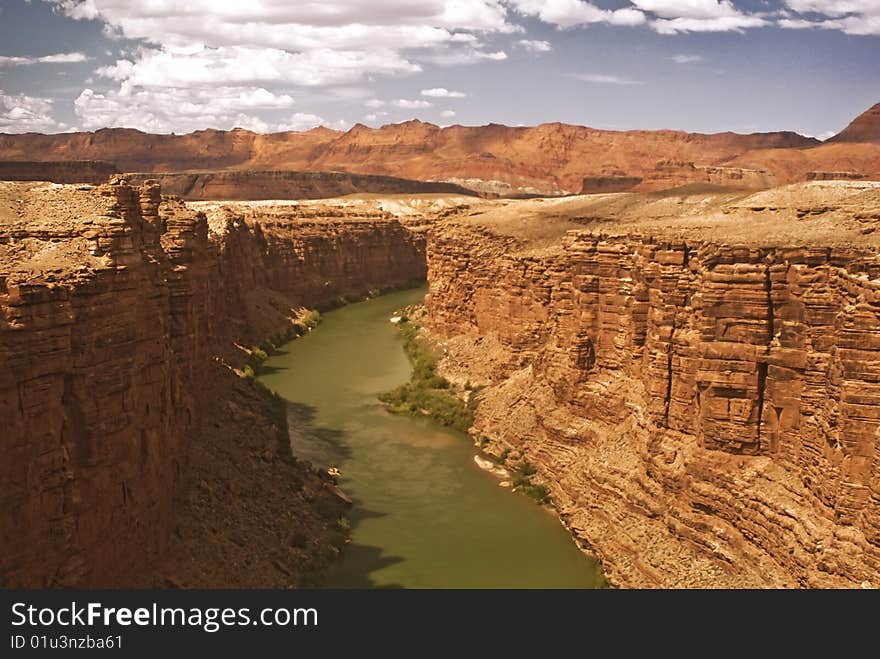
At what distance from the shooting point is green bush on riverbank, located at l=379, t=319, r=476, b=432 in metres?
39.1

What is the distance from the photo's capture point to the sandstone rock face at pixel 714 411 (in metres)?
19.9

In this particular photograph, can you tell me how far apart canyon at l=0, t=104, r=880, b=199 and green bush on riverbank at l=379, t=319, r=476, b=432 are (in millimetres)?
72954

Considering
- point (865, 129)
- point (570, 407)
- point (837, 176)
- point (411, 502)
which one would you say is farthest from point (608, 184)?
point (411, 502)

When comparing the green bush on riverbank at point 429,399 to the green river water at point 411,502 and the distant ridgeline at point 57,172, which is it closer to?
the green river water at point 411,502

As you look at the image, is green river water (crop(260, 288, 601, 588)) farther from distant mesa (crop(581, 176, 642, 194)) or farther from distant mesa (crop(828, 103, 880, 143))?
distant mesa (crop(828, 103, 880, 143))

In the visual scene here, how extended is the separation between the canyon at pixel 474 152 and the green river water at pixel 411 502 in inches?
3003

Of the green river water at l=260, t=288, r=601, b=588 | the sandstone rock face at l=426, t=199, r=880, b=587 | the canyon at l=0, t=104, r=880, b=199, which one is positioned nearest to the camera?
the sandstone rock face at l=426, t=199, r=880, b=587

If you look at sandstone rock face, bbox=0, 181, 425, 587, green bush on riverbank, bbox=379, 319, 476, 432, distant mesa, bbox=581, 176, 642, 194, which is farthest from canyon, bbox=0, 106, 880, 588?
distant mesa, bbox=581, 176, 642, 194

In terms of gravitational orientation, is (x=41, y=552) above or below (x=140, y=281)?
below

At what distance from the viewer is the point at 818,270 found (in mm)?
22125

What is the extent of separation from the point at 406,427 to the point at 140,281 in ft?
70.0

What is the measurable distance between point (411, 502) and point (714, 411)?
10830mm

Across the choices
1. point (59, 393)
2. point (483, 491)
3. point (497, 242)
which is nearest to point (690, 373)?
point (483, 491)

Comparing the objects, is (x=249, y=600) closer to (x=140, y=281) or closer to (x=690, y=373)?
(x=140, y=281)
